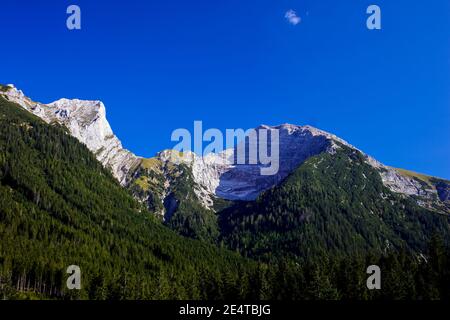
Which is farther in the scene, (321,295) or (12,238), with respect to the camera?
(12,238)

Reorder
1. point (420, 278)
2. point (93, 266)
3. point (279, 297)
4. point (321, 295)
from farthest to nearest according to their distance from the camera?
1. point (93, 266)
2. point (279, 297)
3. point (420, 278)
4. point (321, 295)

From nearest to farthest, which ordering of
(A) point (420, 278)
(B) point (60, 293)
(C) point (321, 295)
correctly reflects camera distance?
(C) point (321, 295)
(A) point (420, 278)
(B) point (60, 293)

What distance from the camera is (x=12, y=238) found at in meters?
182

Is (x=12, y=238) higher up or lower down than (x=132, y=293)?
higher up

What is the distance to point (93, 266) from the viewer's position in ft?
592

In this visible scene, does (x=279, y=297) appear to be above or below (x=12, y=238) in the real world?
below

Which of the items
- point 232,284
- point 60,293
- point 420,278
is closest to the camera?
point 420,278
